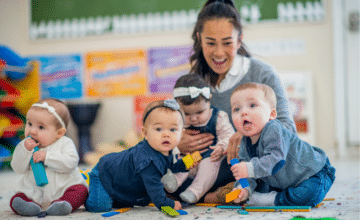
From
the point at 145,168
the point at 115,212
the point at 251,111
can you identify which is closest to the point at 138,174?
the point at 145,168

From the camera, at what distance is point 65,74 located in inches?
205

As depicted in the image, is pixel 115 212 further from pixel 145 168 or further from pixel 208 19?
pixel 208 19

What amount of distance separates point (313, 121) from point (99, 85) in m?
2.91

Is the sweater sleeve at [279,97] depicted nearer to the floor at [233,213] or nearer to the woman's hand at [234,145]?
A: the woman's hand at [234,145]

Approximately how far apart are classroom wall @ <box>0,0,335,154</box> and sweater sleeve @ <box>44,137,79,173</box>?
3298 millimetres

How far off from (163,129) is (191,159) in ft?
0.69

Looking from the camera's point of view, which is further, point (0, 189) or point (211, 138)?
point (0, 189)

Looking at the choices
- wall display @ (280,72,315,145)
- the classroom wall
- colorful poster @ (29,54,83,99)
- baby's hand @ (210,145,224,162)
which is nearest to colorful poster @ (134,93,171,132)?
the classroom wall

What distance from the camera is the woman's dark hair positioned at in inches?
79.7

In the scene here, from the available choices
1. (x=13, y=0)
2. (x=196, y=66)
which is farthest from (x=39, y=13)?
(x=196, y=66)

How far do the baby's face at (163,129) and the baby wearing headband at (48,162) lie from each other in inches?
15.9

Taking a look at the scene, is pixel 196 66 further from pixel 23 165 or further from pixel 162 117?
pixel 23 165

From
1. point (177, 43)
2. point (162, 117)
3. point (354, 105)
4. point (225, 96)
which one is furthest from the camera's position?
point (177, 43)

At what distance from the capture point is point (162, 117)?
1.60 meters
